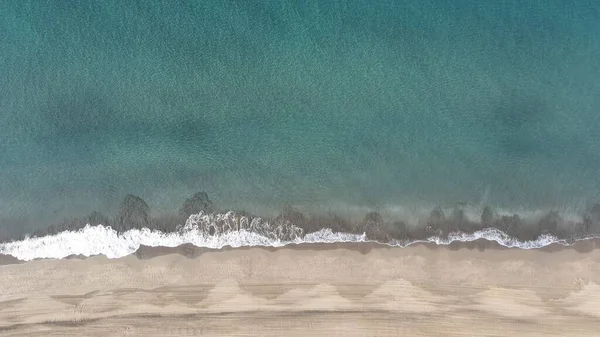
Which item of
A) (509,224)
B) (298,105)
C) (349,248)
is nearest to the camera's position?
(349,248)

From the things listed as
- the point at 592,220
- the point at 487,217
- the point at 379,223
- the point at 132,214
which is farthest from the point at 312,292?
the point at 592,220

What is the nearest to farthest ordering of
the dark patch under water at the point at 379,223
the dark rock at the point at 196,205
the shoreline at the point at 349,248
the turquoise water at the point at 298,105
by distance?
the shoreline at the point at 349,248, the dark patch under water at the point at 379,223, the dark rock at the point at 196,205, the turquoise water at the point at 298,105

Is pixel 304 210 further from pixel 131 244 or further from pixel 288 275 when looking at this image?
pixel 131 244

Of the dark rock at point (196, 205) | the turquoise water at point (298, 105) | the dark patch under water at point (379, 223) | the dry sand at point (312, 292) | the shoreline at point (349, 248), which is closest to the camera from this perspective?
the dry sand at point (312, 292)

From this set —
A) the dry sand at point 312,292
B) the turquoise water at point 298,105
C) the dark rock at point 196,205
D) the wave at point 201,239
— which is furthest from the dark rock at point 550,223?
the dark rock at point 196,205

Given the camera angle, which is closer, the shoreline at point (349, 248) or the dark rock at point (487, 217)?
the shoreline at point (349, 248)

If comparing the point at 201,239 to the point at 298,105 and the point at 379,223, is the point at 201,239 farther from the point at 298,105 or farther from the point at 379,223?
the point at 379,223

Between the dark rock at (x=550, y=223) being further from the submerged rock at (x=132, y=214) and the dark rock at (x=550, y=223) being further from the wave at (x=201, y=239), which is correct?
the submerged rock at (x=132, y=214)
